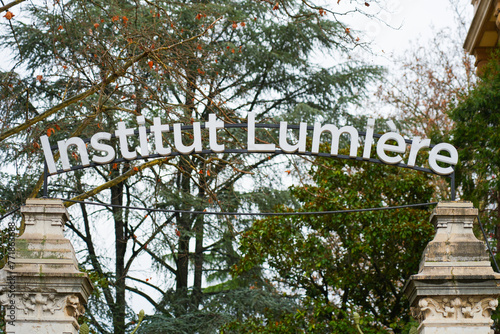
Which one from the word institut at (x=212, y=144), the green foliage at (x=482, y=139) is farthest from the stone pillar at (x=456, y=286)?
the green foliage at (x=482, y=139)

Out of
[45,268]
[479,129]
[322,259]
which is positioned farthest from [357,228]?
[45,268]

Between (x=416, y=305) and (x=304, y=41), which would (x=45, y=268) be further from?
(x=304, y=41)

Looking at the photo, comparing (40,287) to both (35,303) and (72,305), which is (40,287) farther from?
(72,305)

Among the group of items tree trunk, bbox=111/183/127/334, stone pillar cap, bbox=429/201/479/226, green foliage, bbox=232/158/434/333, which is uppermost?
stone pillar cap, bbox=429/201/479/226

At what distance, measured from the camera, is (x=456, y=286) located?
9.27 meters

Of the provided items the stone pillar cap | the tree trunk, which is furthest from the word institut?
the tree trunk

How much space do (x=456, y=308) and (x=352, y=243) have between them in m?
5.94

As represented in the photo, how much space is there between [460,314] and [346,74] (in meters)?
14.3

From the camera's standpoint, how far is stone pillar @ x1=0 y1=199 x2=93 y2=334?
29.9ft

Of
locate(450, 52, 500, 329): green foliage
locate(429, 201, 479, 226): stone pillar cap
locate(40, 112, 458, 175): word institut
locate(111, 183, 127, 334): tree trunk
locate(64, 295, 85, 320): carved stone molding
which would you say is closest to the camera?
locate(64, 295, 85, 320): carved stone molding

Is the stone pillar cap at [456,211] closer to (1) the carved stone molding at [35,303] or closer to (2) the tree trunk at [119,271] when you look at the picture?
(1) the carved stone molding at [35,303]

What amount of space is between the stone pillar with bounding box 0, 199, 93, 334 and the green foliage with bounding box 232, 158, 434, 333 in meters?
6.69

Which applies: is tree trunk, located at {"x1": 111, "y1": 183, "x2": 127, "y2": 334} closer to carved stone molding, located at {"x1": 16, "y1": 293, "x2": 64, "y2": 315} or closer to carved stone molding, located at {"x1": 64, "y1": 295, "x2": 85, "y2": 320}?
carved stone molding, located at {"x1": 64, "y1": 295, "x2": 85, "y2": 320}

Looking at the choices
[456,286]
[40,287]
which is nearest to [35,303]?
[40,287]
